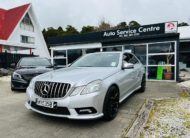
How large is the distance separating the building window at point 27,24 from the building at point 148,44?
55.7 feet

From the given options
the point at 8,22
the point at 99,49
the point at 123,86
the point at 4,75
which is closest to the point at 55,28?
the point at 8,22

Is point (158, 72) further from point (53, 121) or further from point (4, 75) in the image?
point (4, 75)

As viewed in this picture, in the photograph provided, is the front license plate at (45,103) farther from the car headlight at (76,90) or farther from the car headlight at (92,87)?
the car headlight at (92,87)

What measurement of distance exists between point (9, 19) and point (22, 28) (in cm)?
224

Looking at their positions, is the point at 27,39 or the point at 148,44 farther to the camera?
the point at 27,39

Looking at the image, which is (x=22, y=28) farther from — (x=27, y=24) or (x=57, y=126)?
(x=57, y=126)

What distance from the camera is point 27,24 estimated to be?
2852 cm

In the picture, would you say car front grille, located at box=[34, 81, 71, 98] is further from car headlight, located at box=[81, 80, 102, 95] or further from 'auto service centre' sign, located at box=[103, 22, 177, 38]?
'auto service centre' sign, located at box=[103, 22, 177, 38]

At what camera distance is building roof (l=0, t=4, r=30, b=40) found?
24.5 m

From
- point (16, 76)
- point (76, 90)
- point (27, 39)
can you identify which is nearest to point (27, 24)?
point (27, 39)

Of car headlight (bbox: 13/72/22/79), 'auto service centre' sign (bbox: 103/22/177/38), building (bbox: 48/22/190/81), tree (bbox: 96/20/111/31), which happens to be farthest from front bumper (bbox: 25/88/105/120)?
tree (bbox: 96/20/111/31)

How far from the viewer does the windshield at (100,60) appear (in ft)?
15.5

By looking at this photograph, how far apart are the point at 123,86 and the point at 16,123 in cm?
258

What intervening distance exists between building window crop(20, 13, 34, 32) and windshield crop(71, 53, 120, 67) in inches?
981
